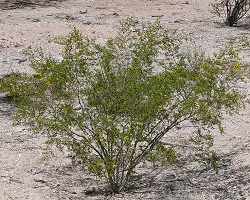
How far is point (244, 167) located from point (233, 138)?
38.6 inches

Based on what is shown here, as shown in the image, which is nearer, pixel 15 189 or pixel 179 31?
pixel 15 189

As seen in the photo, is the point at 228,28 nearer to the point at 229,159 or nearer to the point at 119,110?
the point at 229,159

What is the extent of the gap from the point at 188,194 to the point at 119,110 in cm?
116

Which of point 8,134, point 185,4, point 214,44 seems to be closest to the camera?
point 8,134

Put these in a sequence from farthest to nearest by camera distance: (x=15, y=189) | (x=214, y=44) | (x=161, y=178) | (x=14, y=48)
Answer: (x=214, y=44)
(x=14, y=48)
(x=161, y=178)
(x=15, y=189)

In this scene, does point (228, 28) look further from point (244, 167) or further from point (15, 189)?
point (15, 189)

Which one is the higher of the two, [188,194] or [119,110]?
[119,110]

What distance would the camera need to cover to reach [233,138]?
6.61 m

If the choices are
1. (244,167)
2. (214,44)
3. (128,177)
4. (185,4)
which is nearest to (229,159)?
(244,167)

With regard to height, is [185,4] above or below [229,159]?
above

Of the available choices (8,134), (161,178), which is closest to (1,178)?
(8,134)

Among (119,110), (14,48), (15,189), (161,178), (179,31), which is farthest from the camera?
(179,31)

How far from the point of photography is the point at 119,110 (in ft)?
15.6

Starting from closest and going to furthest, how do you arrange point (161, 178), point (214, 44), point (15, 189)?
1. point (15, 189)
2. point (161, 178)
3. point (214, 44)
